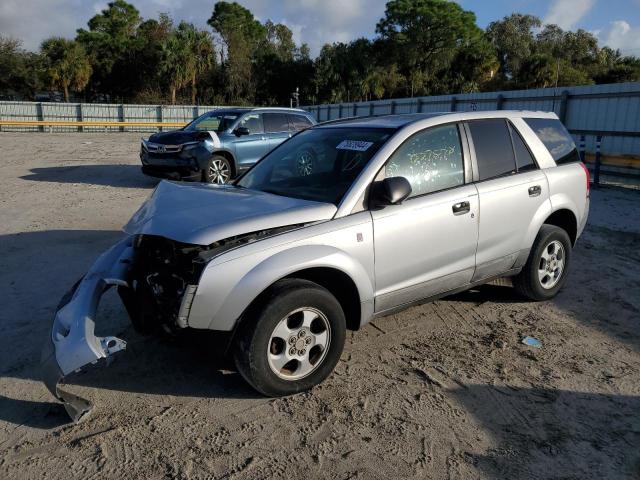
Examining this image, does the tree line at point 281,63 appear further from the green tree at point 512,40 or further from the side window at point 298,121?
the side window at point 298,121

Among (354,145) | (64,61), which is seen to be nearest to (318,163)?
(354,145)

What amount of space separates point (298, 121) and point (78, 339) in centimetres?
981

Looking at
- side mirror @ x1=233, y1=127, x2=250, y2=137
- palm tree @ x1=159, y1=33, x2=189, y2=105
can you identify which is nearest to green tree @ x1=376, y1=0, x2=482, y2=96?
palm tree @ x1=159, y1=33, x2=189, y2=105

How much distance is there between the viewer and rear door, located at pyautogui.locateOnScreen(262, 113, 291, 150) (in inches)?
466

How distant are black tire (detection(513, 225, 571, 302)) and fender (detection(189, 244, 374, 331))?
7.91ft

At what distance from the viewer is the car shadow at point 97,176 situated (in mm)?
12352

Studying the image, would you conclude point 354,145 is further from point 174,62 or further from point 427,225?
point 174,62

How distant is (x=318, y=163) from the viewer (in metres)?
4.42

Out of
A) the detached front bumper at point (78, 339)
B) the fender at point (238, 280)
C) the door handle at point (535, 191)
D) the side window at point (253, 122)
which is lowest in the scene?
the detached front bumper at point (78, 339)

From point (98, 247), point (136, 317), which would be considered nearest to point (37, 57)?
point (98, 247)

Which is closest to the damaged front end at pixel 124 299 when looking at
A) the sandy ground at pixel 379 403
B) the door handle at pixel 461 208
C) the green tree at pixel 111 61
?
the sandy ground at pixel 379 403

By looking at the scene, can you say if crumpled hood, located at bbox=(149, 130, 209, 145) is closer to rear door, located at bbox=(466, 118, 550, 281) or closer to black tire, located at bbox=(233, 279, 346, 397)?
rear door, located at bbox=(466, 118, 550, 281)

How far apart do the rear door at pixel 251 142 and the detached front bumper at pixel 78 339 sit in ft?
26.3

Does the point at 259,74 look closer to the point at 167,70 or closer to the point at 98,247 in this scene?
the point at 167,70
